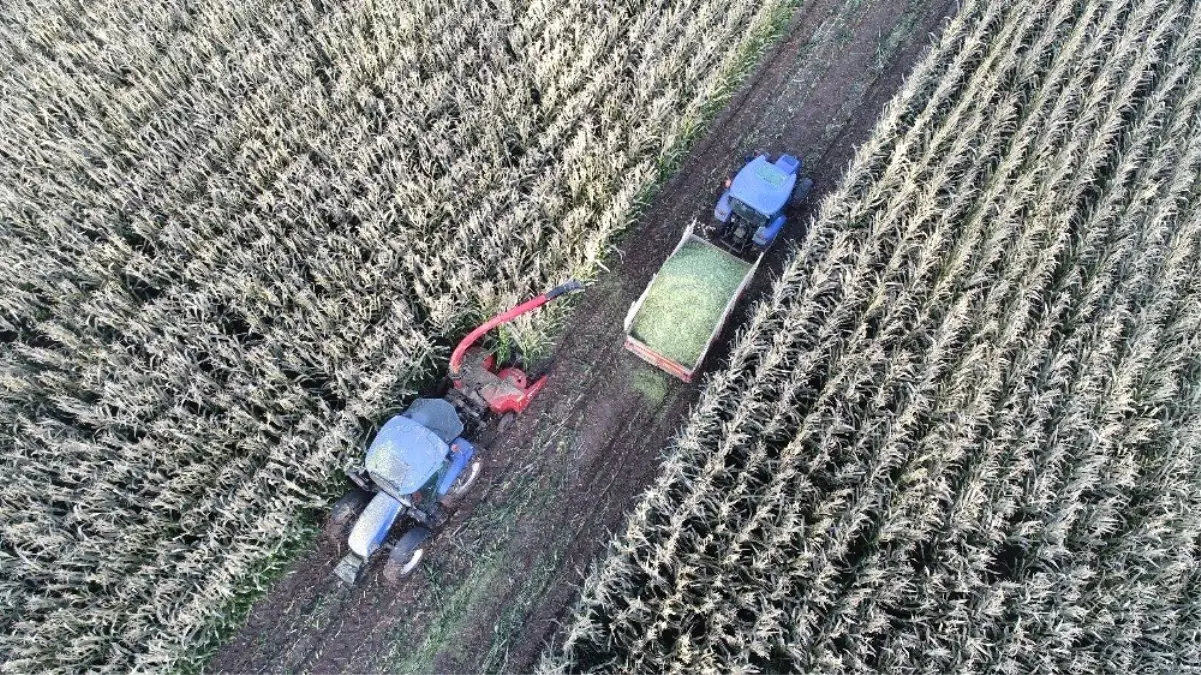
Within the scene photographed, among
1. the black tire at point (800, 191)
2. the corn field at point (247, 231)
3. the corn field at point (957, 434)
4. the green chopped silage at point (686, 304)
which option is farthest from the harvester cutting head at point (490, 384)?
the black tire at point (800, 191)

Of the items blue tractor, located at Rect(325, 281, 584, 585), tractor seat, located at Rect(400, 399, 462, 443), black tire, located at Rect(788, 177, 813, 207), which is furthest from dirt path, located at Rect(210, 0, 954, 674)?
tractor seat, located at Rect(400, 399, 462, 443)

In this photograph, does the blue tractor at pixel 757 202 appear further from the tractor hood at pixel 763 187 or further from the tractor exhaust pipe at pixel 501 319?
the tractor exhaust pipe at pixel 501 319

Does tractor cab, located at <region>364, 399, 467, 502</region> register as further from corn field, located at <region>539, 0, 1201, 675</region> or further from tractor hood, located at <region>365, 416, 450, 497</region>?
corn field, located at <region>539, 0, 1201, 675</region>

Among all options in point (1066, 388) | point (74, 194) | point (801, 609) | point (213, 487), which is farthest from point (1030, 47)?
point (74, 194)

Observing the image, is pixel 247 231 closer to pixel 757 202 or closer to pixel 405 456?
pixel 405 456

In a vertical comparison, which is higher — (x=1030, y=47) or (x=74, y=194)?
(x=1030, y=47)

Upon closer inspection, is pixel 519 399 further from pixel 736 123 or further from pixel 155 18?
pixel 155 18
